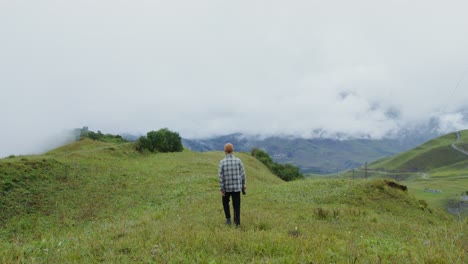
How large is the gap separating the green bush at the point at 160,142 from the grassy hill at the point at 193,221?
21.9m

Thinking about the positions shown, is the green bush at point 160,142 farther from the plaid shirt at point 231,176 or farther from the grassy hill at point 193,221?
the plaid shirt at point 231,176

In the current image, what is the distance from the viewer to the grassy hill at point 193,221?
8.01 metres

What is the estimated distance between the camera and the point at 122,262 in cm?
747

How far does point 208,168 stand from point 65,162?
19.5m

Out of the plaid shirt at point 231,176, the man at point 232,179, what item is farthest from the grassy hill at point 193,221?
the plaid shirt at point 231,176

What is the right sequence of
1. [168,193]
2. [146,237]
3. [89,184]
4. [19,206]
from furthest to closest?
[89,184] < [168,193] < [19,206] < [146,237]

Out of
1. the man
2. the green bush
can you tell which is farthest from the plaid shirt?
the green bush

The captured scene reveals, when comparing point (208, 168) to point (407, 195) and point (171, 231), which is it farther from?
point (171, 231)

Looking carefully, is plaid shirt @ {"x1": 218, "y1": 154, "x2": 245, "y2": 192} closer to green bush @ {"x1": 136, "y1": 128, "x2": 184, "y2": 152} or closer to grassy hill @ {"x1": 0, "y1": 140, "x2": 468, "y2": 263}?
grassy hill @ {"x1": 0, "y1": 140, "x2": 468, "y2": 263}

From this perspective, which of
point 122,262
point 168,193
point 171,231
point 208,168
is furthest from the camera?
point 208,168

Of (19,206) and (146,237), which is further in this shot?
(19,206)

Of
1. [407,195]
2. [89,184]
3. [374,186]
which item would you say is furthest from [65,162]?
[407,195]

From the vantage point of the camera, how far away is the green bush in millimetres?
70119

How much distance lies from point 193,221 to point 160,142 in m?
62.8
